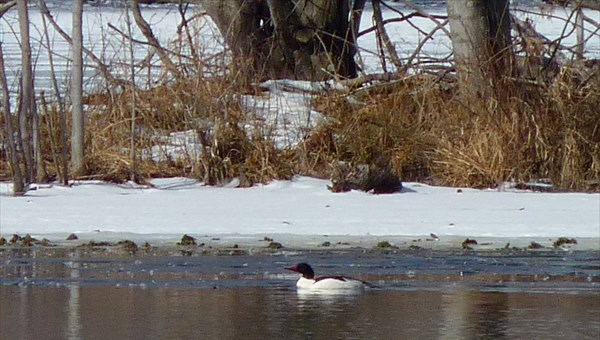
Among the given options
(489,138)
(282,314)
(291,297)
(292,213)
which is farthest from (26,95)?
(282,314)

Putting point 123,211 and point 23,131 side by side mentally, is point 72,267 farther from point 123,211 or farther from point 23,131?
point 23,131

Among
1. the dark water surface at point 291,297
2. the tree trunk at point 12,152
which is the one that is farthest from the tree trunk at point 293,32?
the dark water surface at point 291,297

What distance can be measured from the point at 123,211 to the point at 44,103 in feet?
8.38

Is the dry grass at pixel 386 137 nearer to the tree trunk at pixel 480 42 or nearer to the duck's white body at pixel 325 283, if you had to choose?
the tree trunk at pixel 480 42

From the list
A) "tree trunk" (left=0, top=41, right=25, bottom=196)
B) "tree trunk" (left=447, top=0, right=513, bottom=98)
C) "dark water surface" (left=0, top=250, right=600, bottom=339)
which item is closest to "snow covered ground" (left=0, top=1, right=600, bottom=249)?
"tree trunk" (left=0, top=41, right=25, bottom=196)

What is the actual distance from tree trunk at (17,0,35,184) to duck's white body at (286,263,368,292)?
587 cm

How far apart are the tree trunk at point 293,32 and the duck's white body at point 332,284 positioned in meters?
8.91

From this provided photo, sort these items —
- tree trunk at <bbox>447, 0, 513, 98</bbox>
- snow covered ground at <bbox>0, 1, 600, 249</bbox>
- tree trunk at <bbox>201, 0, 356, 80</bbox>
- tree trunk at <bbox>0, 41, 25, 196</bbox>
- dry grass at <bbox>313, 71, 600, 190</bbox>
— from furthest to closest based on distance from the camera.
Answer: tree trunk at <bbox>201, 0, 356, 80</bbox>, tree trunk at <bbox>447, 0, 513, 98</bbox>, dry grass at <bbox>313, 71, 600, 190</bbox>, tree trunk at <bbox>0, 41, 25, 196</bbox>, snow covered ground at <bbox>0, 1, 600, 249</bbox>

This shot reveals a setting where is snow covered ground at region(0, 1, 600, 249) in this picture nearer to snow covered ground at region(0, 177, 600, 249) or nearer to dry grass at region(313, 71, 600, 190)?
snow covered ground at region(0, 177, 600, 249)

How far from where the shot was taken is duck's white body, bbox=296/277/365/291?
8.35m

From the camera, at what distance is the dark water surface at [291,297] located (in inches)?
283

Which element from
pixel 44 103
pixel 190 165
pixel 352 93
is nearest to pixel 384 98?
pixel 352 93

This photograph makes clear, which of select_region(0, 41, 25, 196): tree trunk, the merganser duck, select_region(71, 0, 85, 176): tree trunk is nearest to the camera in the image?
the merganser duck

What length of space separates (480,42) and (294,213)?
3716 mm
